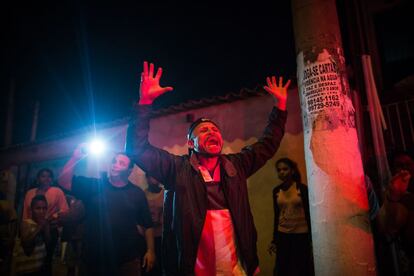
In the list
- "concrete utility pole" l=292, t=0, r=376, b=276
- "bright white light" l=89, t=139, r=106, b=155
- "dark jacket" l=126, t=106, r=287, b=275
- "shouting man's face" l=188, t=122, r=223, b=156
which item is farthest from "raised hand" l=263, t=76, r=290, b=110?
"bright white light" l=89, t=139, r=106, b=155

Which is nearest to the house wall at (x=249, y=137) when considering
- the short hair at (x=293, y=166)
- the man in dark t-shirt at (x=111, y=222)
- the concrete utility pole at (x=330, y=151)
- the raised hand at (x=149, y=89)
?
the short hair at (x=293, y=166)

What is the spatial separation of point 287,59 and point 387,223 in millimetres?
6534

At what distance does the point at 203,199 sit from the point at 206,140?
2.13ft

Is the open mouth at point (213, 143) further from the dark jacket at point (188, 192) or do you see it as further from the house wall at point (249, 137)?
the house wall at point (249, 137)

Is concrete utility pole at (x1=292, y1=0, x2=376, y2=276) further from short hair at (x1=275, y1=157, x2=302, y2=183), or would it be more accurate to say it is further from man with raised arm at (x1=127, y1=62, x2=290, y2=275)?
short hair at (x1=275, y1=157, x2=302, y2=183)

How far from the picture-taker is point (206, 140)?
3.38 m

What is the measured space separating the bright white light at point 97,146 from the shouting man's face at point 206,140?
5861 millimetres

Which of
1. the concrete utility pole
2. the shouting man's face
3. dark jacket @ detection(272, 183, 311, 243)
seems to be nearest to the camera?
the concrete utility pole

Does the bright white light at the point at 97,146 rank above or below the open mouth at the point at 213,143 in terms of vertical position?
above

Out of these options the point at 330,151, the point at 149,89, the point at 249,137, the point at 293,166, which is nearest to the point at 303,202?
the point at 293,166

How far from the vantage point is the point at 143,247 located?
490 cm

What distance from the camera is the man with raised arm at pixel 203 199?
2955mm

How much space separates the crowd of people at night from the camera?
302cm

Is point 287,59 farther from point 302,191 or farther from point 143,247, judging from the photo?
point 143,247
